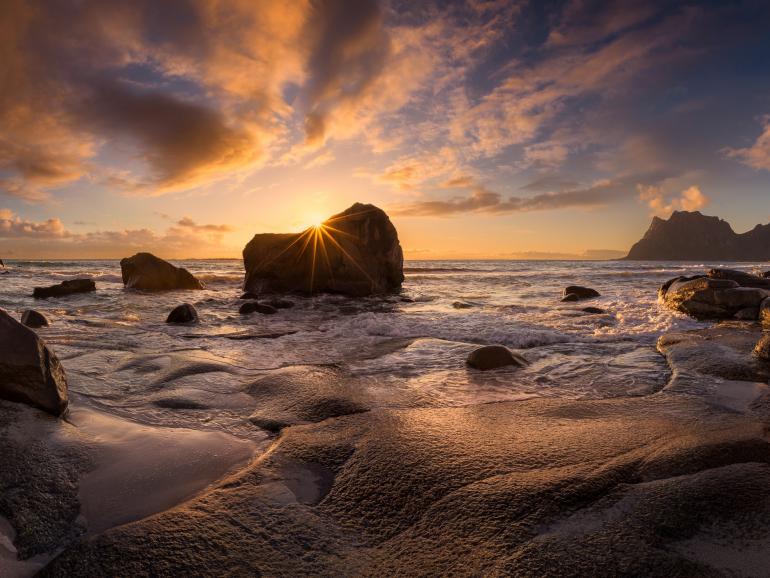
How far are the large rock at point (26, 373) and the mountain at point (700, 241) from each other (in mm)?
175114

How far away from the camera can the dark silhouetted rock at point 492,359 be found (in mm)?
5031

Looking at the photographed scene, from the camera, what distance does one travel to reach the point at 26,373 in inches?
118

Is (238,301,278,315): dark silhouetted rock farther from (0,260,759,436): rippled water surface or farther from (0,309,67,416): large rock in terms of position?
(0,309,67,416): large rock

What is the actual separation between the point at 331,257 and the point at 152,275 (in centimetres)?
830

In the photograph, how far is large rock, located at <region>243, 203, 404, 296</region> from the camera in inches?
701

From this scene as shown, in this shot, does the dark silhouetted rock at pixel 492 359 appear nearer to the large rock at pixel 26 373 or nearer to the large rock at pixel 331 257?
the large rock at pixel 26 373

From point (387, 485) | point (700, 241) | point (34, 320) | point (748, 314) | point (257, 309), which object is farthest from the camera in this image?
point (700, 241)

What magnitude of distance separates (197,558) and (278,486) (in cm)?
62

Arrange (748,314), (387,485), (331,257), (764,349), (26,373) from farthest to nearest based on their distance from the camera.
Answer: (331,257)
(748,314)
(764,349)
(26,373)
(387,485)

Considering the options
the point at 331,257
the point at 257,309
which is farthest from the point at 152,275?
the point at 257,309

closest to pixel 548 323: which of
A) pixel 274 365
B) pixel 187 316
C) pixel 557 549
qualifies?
pixel 274 365

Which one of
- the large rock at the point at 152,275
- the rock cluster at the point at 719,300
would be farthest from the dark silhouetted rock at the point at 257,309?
the rock cluster at the point at 719,300

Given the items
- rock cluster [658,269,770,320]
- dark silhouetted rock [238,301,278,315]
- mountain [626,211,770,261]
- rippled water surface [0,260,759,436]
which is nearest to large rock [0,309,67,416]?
rippled water surface [0,260,759,436]

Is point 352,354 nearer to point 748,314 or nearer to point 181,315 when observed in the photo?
point 181,315
